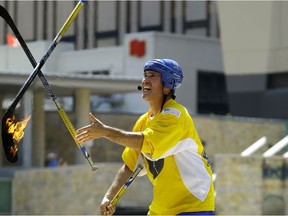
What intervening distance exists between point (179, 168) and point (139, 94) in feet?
101

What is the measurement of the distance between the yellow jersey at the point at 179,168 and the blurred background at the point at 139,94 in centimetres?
1051

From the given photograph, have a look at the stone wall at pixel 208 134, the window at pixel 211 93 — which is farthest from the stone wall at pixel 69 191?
the window at pixel 211 93

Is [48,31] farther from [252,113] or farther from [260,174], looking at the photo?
[260,174]

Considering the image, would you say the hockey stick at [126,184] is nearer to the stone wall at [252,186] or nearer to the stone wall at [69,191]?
the stone wall at [252,186]

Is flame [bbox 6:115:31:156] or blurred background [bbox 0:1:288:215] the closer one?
flame [bbox 6:115:31:156]

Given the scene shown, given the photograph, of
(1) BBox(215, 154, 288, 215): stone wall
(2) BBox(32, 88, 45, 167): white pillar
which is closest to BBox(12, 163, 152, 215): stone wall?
→ (1) BBox(215, 154, 288, 215): stone wall

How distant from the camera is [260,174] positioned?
62.5 feet

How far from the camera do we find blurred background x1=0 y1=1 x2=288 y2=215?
19578 mm

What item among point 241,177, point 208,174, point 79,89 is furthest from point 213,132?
point 208,174

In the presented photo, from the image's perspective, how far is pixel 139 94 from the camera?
36969mm

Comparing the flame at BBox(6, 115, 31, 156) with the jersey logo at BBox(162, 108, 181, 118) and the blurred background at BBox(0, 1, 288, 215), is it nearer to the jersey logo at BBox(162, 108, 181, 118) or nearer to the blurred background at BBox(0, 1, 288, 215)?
the jersey logo at BBox(162, 108, 181, 118)

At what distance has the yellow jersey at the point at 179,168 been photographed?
6207 millimetres

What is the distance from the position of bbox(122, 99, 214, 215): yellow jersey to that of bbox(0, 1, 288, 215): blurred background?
34.5 feet

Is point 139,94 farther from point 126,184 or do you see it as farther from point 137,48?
point 126,184
